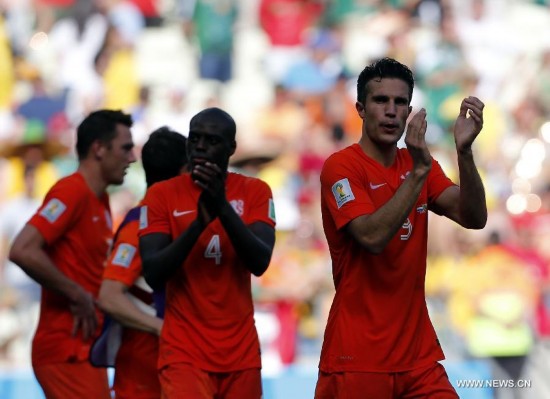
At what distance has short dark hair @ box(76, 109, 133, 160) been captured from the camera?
676 centimetres

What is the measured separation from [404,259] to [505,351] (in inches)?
293

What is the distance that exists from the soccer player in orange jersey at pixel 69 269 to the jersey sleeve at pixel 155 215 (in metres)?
1.21

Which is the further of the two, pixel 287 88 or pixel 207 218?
pixel 287 88

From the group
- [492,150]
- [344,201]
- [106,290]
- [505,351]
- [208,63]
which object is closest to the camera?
[344,201]

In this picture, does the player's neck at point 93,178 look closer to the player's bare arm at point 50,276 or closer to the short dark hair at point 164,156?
the player's bare arm at point 50,276

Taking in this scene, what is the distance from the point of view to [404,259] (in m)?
4.64

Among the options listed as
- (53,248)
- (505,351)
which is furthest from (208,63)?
(53,248)

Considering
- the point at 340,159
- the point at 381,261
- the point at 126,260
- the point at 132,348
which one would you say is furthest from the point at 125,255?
the point at 381,261

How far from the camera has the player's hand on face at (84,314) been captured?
6254mm

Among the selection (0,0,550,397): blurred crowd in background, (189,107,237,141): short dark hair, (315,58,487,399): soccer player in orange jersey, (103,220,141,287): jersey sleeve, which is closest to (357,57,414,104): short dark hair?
(315,58,487,399): soccer player in orange jersey

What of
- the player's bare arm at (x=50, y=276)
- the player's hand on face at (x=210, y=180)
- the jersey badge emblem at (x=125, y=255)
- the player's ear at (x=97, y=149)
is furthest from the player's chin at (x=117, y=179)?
the player's hand on face at (x=210, y=180)

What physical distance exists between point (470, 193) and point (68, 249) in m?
2.65

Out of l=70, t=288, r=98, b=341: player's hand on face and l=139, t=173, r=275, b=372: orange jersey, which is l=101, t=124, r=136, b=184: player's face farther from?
l=139, t=173, r=275, b=372: orange jersey

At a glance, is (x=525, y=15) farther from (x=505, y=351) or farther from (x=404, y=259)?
(x=404, y=259)
